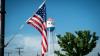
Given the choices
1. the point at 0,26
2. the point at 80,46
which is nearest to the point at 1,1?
the point at 0,26

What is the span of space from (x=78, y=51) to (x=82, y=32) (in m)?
2.50

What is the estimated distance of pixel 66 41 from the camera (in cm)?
3038

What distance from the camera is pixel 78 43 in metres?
29.7

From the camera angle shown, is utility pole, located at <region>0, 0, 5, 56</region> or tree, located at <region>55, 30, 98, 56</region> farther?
tree, located at <region>55, 30, 98, 56</region>

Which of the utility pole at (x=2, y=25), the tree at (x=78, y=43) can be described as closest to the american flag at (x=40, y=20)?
the utility pole at (x=2, y=25)

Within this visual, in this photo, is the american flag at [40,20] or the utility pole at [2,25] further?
the american flag at [40,20]

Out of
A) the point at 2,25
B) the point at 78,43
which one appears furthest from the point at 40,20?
the point at 78,43

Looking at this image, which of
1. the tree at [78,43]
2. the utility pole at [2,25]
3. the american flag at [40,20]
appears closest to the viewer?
the utility pole at [2,25]

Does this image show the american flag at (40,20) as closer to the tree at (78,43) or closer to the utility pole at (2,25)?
the utility pole at (2,25)

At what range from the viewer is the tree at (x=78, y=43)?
29.5m

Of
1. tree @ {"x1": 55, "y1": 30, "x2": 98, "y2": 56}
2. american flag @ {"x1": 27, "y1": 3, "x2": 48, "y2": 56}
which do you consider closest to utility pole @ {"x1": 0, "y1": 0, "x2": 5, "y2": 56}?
american flag @ {"x1": 27, "y1": 3, "x2": 48, "y2": 56}

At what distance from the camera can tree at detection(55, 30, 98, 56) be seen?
29544 millimetres

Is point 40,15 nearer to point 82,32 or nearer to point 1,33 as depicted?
point 1,33

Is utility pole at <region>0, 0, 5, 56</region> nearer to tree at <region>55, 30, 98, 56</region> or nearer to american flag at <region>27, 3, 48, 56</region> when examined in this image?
american flag at <region>27, 3, 48, 56</region>
